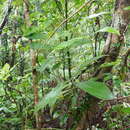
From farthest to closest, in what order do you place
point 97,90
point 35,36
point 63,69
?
point 63,69 < point 35,36 < point 97,90

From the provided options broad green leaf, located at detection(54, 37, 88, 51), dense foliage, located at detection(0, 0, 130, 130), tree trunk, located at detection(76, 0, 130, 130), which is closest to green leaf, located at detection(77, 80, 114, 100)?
dense foliage, located at detection(0, 0, 130, 130)

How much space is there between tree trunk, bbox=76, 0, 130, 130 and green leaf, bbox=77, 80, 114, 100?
1.74 ft

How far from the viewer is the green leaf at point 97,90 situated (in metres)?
0.54

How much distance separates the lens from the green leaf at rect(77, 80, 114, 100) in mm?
544

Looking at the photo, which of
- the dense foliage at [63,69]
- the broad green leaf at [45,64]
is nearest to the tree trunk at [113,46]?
the dense foliage at [63,69]

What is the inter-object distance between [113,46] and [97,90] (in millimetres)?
633

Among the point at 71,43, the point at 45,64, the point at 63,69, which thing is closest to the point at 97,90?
the point at 71,43

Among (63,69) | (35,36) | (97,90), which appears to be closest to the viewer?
(97,90)

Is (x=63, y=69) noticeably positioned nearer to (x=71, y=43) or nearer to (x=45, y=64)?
(x=45, y=64)

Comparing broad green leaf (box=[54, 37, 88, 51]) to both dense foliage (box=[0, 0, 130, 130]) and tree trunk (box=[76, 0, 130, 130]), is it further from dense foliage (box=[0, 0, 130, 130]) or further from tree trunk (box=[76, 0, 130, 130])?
tree trunk (box=[76, 0, 130, 130])

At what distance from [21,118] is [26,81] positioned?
254 millimetres

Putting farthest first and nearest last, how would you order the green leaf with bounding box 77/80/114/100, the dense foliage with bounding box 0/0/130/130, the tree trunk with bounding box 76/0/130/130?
the tree trunk with bounding box 76/0/130/130 < the dense foliage with bounding box 0/0/130/130 < the green leaf with bounding box 77/80/114/100

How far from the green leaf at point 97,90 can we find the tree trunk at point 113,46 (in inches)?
20.8

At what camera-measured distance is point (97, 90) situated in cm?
56
